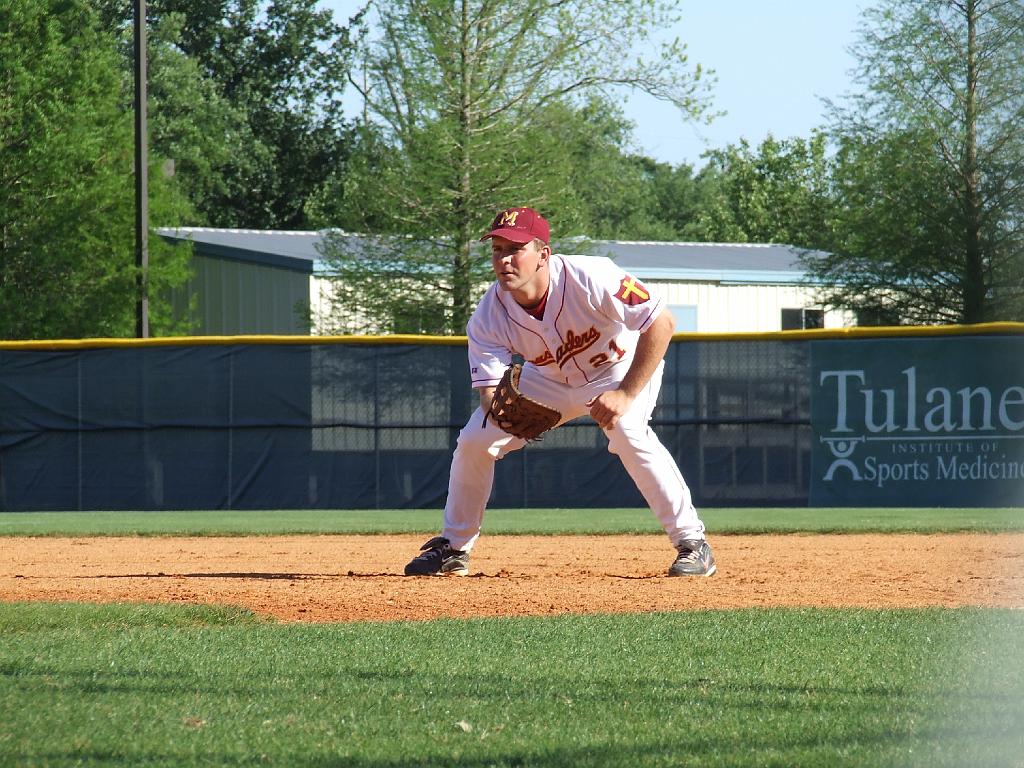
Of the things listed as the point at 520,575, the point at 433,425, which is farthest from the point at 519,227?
the point at 433,425

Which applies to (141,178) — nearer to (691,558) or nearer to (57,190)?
(57,190)

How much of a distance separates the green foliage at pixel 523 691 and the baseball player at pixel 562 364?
1.32 m

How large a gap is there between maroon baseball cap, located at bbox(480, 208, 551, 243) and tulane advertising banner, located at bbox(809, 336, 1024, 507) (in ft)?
26.7

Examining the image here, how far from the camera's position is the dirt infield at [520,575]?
5.68 m

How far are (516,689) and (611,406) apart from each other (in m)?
2.37

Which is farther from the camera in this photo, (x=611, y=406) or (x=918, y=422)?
(x=918, y=422)

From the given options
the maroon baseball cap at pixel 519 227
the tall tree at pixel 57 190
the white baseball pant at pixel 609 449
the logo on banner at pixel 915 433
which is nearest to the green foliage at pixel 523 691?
the white baseball pant at pixel 609 449

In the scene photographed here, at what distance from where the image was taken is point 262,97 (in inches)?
1588

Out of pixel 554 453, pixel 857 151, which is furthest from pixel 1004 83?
pixel 857 151

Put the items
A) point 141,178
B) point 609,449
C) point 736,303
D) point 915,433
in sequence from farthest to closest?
point 736,303
point 141,178
point 915,433
point 609,449

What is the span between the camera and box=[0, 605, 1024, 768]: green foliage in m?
2.92

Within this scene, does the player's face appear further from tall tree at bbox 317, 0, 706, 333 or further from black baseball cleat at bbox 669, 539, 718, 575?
tall tree at bbox 317, 0, 706, 333

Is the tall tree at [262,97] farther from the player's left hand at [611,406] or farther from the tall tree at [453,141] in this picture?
the player's left hand at [611,406]

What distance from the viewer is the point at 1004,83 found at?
200cm
